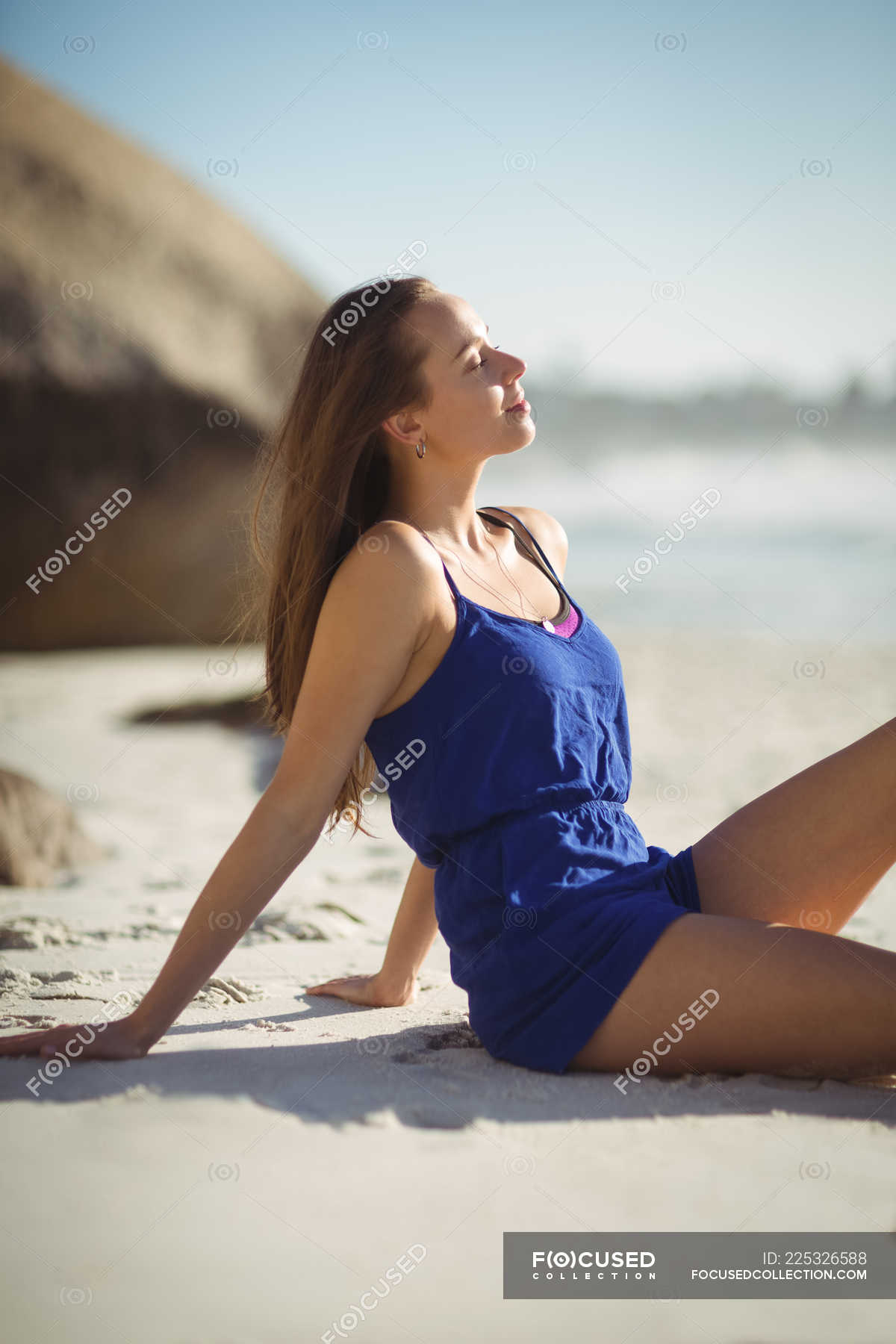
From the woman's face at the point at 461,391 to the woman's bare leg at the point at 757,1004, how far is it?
91 cm

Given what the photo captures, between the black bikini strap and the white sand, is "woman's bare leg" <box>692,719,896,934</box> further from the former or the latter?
the black bikini strap

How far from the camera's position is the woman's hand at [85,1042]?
1.75 metres

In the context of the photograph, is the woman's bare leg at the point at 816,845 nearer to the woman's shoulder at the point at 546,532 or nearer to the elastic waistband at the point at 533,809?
the elastic waistband at the point at 533,809

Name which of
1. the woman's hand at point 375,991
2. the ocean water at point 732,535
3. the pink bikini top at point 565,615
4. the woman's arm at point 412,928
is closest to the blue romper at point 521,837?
the pink bikini top at point 565,615

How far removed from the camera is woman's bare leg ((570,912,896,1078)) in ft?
5.57

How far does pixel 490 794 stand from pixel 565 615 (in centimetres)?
46

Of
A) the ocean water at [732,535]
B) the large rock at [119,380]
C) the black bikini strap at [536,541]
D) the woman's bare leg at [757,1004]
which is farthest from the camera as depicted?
the ocean water at [732,535]

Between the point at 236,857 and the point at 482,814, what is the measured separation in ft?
1.30

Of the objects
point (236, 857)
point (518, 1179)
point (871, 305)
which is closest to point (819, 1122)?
point (518, 1179)

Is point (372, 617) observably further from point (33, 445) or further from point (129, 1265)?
point (33, 445)

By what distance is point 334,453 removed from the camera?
6.81ft

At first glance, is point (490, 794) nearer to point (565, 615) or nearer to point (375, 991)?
point (565, 615)

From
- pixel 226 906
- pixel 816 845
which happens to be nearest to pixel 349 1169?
pixel 226 906

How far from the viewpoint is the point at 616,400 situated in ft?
74.7
